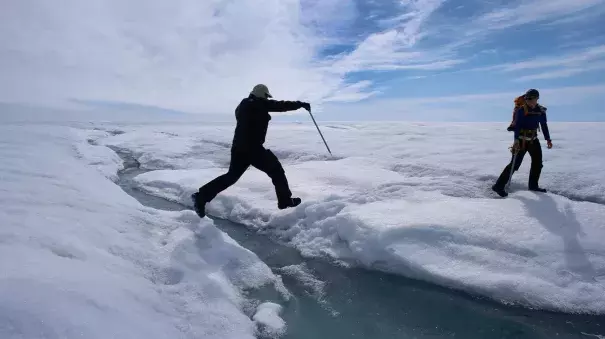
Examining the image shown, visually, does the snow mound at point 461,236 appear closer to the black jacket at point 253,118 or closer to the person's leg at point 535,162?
the person's leg at point 535,162

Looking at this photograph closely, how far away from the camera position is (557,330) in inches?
108

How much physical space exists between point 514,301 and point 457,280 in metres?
0.48

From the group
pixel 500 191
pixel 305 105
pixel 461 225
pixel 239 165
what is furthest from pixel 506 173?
pixel 239 165

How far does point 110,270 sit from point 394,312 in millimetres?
2315

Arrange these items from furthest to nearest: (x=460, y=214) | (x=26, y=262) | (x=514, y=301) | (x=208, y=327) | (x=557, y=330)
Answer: (x=460, y=214) → (x=514, y=301) → (x=557, y=330) → (x=208, y=327) → (x=26, y=262)

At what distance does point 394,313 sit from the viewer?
3.02 m

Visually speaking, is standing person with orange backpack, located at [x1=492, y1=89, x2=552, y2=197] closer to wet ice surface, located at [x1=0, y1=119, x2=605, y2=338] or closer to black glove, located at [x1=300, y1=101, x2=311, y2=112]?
wet ice surface, located at [x1=0, y1=119, x2=605, y2=338]

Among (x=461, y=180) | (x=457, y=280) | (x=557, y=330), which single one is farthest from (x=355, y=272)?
(x=461, y=180)

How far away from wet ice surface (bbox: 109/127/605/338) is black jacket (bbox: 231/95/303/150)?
157 cm

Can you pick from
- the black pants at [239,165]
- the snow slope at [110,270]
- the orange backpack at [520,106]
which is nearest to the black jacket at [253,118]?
the black pants at [239,165]

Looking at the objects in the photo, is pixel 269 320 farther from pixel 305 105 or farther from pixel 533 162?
pixel 533 162

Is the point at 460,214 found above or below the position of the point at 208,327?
above

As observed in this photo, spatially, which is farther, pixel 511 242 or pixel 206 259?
pixel 511 242

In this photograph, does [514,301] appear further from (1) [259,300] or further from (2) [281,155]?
(2) [281,155]
